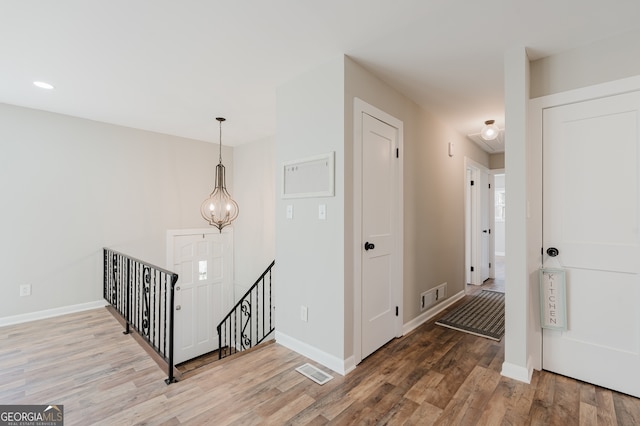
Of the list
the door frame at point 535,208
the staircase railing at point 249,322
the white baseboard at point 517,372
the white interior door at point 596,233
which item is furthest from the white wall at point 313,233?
the staircase railing at point 249,322

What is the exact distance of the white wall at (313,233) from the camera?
2.39 meters

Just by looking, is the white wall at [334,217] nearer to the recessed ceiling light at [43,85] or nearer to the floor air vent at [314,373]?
the floor air vent at [314,373]

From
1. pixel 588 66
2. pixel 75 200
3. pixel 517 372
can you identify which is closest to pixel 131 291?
pixel 75 200

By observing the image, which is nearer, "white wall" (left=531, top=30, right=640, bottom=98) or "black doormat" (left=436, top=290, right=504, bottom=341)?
"white wall" (left=531, top=30, right=640, bottom=98)

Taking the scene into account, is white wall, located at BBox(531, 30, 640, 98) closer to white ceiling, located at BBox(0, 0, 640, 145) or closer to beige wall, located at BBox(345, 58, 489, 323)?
white ceiling, located at BBox(0, 0, 640, 145)

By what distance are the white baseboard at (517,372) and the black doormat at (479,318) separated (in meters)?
0.75

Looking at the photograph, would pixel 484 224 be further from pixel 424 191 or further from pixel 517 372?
pixel 517 372

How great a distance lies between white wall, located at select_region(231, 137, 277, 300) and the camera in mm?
4852

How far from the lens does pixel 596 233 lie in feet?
7.15

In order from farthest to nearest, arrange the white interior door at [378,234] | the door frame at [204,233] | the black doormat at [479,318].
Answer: the door frame at [204,233], the black doormat at [479,318], the white interior door at [378,234]

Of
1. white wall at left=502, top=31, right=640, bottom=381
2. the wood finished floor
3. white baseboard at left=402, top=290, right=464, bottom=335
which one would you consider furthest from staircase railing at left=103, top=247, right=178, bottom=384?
white wall at left=502, top=31, right=640, bottom=381

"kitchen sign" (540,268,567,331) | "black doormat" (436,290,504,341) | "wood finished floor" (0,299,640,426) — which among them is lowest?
"wood finished floor" (0,299,640,426)

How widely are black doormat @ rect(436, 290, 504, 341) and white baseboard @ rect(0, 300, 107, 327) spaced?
4462 mm

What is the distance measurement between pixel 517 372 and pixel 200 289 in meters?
4.56
